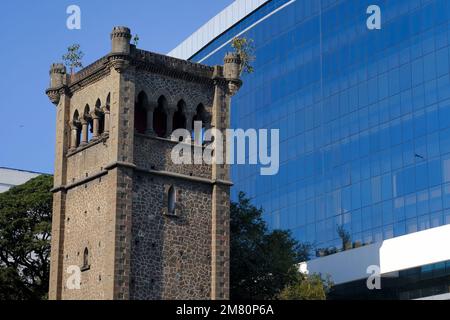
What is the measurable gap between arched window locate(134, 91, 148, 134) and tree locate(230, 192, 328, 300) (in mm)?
11782

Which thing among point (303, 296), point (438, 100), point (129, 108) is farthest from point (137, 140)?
point (438, 100)

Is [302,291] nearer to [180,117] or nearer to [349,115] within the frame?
[180,117]

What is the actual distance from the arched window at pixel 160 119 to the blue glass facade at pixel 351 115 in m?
30.8

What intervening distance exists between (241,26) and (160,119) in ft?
187

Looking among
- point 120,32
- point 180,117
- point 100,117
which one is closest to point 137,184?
point 100,117

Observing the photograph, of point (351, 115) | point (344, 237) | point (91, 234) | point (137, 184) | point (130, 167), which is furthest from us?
point (351, 115)

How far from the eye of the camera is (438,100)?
278 feet

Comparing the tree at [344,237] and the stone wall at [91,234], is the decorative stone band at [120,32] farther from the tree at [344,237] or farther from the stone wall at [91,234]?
the tree at [344,237]

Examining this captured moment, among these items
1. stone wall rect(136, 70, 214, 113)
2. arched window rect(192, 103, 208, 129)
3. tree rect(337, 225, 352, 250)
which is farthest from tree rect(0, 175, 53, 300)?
tree rect(337, 225, 352, 250)

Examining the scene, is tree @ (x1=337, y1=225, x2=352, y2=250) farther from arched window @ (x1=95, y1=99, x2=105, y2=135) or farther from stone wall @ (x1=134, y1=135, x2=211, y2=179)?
arched window @ (x1=95, y1=99, x2=105, y2=135)

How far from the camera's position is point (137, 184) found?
55750 millimetres

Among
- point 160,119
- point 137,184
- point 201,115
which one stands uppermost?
point 201,115
